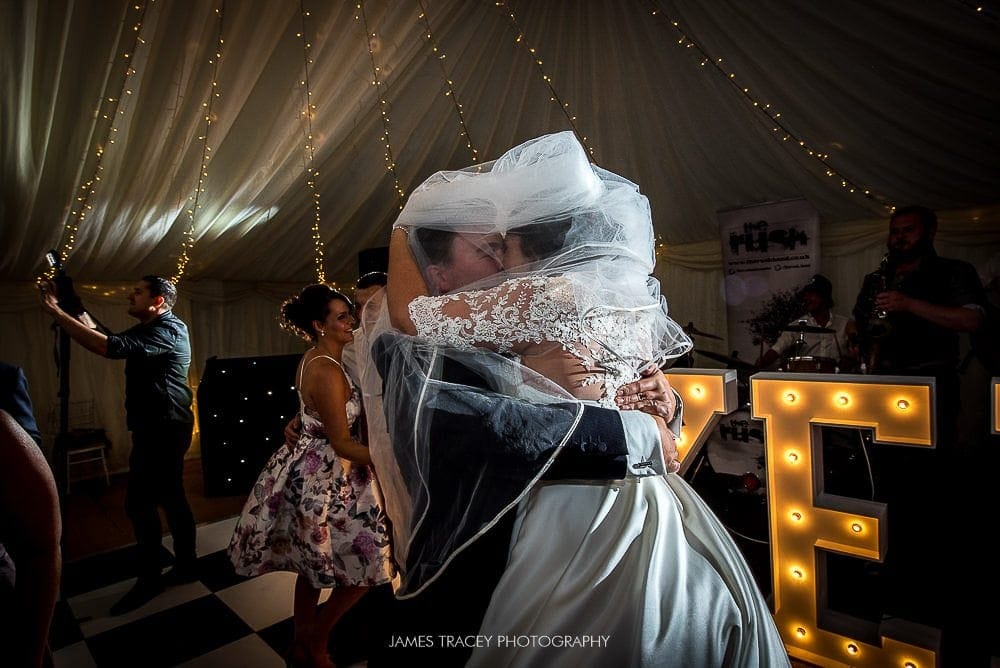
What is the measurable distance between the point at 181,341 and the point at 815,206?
224 inches

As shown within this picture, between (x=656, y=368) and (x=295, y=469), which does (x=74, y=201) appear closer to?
(x=295, y=469)

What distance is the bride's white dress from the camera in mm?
1010

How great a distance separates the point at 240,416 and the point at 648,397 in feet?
17.0

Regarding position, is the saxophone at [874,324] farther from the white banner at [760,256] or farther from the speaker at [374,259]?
the speaker at [374,259]

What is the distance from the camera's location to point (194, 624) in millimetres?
2525

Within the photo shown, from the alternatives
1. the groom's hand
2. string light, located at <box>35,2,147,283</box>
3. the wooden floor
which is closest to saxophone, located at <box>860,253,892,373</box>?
the groom's hand

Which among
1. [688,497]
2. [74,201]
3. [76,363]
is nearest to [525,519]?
[688,497]

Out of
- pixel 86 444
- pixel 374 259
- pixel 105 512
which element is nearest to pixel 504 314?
pixel 374 259

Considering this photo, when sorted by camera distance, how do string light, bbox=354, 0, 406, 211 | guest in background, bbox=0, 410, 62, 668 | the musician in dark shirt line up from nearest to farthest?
guest in background, bbox=0, 410, 62, 668 < the musician in dark shirt < string light, bbox=354, 0, 406, 211

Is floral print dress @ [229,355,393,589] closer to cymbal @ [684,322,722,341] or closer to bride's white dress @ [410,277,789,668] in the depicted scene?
bride's white dress @ [410,277,789,668]

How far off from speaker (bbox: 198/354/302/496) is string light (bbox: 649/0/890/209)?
5048mm

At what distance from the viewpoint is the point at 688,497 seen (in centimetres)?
129

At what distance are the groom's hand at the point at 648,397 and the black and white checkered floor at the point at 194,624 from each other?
4.39 ft

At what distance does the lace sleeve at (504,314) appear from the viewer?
1.05m
